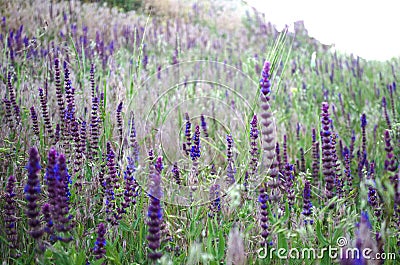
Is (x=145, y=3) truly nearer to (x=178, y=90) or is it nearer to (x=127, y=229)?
(x=178, y=90)

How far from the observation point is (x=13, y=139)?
9.36 feet

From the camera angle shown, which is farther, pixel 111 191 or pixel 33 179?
pixel 111 191

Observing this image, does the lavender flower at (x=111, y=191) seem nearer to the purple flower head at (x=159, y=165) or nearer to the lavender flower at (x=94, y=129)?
the lavender flower at (x=94, y=129)

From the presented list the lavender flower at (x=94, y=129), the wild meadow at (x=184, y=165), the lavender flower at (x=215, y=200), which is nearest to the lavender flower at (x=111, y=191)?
the wild meadow at (x=184, y=165)

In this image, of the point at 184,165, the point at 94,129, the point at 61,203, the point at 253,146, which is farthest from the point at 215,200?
the point at 61,203

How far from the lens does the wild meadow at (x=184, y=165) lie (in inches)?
67.2

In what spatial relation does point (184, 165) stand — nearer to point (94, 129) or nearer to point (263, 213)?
point (94, 129)

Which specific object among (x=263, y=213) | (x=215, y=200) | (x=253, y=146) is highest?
(x=253, y=146)

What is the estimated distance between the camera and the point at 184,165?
2730mm

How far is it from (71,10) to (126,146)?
213 inches

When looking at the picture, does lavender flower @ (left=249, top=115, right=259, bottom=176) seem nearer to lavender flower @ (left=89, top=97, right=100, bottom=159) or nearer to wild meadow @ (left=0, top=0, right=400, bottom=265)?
wild meadow @ (left=0, top=0, right=400, bottom=265)

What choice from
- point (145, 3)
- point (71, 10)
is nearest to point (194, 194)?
point (71, 10)

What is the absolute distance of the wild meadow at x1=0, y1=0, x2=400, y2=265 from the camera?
1.71 m

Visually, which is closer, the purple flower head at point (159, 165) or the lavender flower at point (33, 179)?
the lavender flower at point (33, 179)
